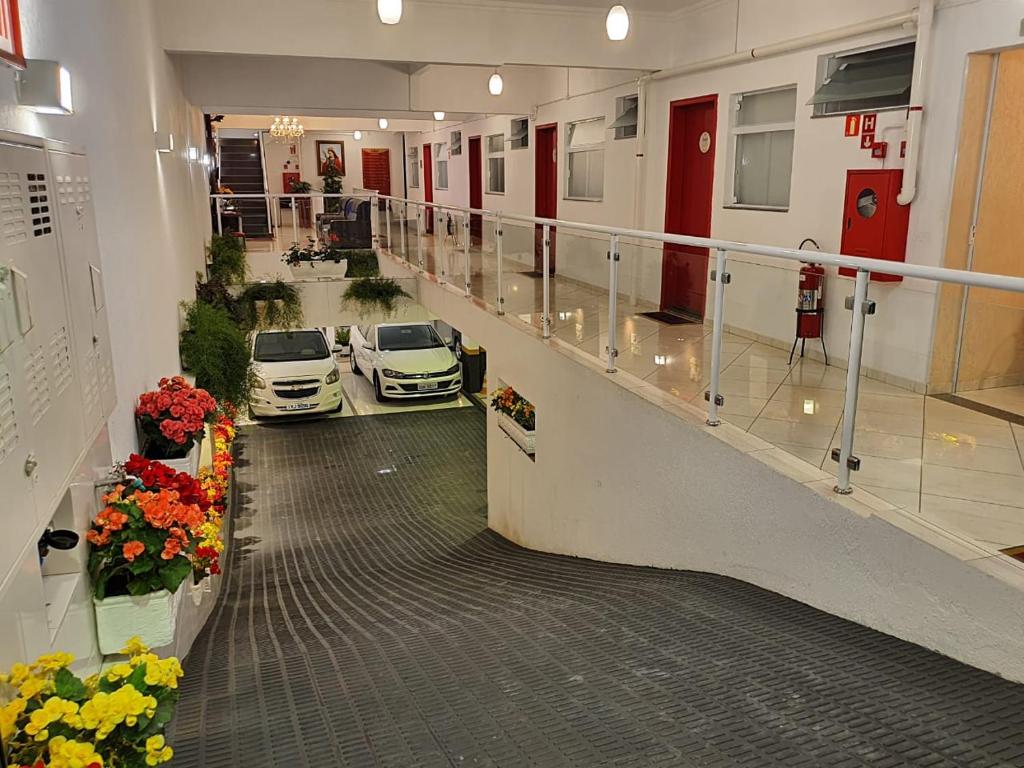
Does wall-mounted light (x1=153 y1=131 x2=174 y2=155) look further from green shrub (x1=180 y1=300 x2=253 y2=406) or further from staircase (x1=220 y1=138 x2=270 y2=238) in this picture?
staircase (x1=220 y1=138 x2=270 y2=238)

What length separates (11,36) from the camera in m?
2.47

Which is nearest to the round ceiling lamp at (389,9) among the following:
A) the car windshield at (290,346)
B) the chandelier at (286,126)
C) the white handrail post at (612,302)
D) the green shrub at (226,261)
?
the white handrail post at (612,302)

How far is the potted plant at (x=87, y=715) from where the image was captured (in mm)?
1758

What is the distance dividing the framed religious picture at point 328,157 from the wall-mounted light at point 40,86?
2360 centimetres

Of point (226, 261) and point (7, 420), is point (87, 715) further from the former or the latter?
point (226, 261)

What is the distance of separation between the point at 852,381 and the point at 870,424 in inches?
8.2

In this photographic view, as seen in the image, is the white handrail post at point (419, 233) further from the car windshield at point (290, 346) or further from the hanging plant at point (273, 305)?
the car windshield at point (290, 346)

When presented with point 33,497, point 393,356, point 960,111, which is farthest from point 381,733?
point 393,356

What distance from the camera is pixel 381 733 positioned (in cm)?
261

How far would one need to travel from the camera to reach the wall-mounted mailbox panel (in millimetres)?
5633

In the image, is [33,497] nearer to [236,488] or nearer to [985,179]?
[985,179]

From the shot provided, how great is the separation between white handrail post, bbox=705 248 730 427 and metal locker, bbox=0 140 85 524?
3.15 metres

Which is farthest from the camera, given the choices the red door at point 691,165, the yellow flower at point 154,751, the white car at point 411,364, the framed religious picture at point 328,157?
the framed religious picture at point 328,157

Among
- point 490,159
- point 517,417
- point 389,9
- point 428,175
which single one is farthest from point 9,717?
point 428,175
